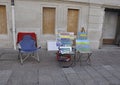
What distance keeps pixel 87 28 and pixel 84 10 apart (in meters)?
0.89

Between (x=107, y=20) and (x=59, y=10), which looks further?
(x=107, y=20)

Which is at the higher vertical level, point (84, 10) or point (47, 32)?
point (84, 10)

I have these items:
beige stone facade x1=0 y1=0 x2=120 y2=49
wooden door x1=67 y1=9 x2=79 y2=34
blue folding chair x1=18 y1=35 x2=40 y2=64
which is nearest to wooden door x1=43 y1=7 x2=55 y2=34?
beige stone facade x1=0 y1=0 x2=120 y2=49

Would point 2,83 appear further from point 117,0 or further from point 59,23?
point 117,0

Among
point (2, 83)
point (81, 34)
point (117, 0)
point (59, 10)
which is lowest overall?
point (2, 83)

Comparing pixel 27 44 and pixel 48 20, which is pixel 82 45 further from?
pixel 48 20

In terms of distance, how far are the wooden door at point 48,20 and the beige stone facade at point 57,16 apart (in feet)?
0.56

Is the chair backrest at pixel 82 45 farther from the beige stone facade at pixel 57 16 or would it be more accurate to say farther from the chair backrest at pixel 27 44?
the beige stone facade at pixel 57 16

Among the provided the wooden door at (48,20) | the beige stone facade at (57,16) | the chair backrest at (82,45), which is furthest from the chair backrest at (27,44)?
the wooden door at (48,20)

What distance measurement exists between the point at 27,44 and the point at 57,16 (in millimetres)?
2308

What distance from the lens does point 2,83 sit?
342 cm

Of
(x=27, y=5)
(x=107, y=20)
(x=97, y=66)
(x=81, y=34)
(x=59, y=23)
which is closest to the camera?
(x=97, y=66)

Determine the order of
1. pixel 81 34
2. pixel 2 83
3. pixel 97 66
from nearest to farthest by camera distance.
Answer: pixel 2 83
pixel 97 66
pixel 81 34

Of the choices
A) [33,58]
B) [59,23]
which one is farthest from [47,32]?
[33,58]
